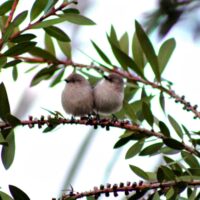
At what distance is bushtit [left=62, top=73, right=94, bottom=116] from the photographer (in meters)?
1.50

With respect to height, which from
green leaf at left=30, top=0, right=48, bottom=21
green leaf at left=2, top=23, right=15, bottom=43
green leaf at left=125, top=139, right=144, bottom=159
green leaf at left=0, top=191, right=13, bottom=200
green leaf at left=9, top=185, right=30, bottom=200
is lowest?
green leaf at left=0, top=191, right=13, bottom=200

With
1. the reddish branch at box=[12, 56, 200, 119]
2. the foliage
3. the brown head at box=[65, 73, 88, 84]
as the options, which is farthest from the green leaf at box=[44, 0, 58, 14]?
the brown head at box=[65, 73, 88, 84]

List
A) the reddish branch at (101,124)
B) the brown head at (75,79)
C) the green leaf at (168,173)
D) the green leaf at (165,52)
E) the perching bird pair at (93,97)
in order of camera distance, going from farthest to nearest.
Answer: the brown head at (75,79), the perching bird pair at (93,97), the green leaf at (165,52), the reddish branch at (101,124), the green leaf at (168,173)

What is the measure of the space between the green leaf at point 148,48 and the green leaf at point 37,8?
20 centimetres

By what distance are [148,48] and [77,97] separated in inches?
17.8

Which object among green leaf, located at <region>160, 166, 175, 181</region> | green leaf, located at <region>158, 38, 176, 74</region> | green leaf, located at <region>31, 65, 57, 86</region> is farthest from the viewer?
green leaf, located at <region>31, 65, 57, 86</region>

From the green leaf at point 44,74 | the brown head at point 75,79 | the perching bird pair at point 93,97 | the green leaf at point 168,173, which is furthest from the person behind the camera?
the brown head at point 75,79

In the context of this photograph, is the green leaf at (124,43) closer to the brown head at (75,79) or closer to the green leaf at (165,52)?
the green leaf at (165,52)

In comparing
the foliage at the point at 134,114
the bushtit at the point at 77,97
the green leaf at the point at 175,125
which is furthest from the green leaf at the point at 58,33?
the bushtit at the point at 77,97

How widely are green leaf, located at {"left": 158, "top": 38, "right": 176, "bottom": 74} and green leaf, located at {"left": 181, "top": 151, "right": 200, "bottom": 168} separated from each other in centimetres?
29

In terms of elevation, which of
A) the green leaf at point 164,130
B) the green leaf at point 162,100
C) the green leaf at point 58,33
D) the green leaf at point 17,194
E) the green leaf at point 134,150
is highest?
the green leaf at point 58,33

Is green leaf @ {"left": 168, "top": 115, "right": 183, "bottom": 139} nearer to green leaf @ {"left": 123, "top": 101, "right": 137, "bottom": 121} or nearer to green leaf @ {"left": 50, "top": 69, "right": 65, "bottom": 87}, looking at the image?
green leaf @ {"left": 123, "top": 101, "right": 137, "bottom": 121}

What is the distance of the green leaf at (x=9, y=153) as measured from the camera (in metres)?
0.98

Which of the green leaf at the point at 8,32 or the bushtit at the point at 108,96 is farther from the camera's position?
the bushtit at the point at 108,96
